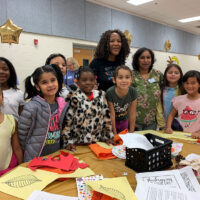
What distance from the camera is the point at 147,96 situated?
2131 mm

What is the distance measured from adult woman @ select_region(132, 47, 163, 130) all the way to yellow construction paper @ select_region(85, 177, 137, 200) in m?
1.37

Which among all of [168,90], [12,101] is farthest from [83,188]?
[168,90]

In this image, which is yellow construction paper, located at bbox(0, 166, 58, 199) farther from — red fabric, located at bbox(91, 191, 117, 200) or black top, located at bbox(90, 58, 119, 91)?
black top, located at bbox(90, 58, 119, 91)

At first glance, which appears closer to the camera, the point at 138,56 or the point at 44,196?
the point at 44,196

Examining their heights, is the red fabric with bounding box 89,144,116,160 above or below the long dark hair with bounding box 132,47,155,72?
below

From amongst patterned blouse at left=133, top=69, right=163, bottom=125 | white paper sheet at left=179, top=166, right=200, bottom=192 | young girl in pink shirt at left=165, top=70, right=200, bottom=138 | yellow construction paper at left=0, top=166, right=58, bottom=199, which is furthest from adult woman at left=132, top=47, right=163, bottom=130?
yellow construction paper at left=0, top=166, right=58, bottom=199

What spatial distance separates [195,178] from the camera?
2.91 feet

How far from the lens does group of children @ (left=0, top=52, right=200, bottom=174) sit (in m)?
1.31

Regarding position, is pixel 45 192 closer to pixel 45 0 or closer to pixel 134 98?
pixel 134 98

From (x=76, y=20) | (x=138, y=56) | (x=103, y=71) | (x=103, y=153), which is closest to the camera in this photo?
(x=103, y=153)

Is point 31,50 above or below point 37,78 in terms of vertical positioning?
above

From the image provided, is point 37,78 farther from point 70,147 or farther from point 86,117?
point 70,147

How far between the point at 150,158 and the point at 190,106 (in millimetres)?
1137

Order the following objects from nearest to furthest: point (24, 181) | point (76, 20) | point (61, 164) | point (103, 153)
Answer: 1. point (24, 181)
2. point (61, 164)
3. point (103, 153)
4. point (76, 20)
